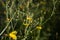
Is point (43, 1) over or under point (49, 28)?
over

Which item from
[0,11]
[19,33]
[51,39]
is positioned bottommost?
[51,39]

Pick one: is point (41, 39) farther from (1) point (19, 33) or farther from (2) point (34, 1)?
(2) point (34, 1)

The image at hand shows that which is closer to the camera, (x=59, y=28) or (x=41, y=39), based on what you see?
(x=41, y=39)

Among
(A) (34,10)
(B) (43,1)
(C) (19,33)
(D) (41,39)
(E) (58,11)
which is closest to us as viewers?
(C) (19,33)

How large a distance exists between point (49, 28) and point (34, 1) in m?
0.48

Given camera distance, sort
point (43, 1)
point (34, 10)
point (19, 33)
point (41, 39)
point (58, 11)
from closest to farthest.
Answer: point (19, 33), point (41, 39), point (34, 10), point (58, 11), point (43, 1)

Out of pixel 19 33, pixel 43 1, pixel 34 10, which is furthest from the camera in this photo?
pixel 43 1

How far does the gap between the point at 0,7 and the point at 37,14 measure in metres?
0.40

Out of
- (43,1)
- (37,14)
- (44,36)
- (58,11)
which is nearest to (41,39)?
(44,36)

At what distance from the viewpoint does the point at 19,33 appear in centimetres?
196

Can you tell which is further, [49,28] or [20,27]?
[49,28]

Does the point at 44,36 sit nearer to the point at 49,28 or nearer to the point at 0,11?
the point at 49,28

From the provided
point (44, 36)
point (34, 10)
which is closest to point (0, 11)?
point (34, 10)

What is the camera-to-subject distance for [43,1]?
9.25ft
